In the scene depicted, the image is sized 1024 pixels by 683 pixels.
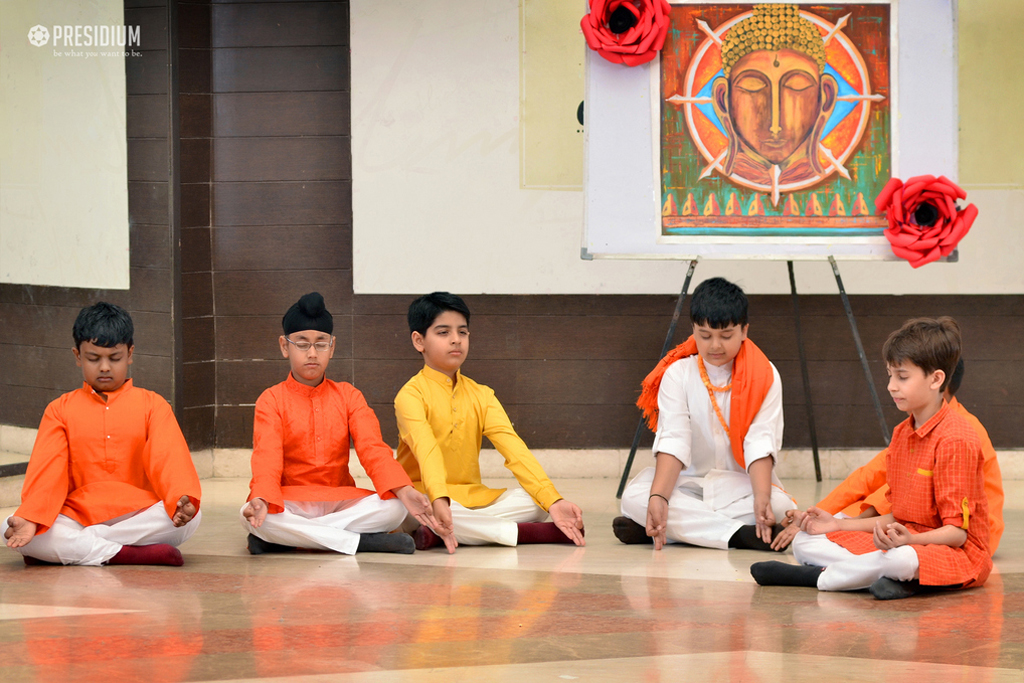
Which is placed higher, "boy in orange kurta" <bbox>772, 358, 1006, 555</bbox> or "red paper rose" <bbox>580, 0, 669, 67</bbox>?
"red paper rose" <bbox>580, 0, 669, 67</bbox>

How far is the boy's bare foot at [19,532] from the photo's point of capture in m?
2.95

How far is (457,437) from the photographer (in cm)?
343

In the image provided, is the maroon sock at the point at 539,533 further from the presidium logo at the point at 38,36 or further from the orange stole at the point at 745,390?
the presidium logo at the point at 38,36

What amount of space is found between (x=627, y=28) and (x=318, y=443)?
1768 mm

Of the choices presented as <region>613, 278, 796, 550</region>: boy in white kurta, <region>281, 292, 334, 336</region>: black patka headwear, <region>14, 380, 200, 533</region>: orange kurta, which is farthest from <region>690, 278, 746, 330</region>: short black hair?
<region>14, 380, 200, 533</region>: orange kurta

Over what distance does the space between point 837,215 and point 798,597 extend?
1605 millimetres

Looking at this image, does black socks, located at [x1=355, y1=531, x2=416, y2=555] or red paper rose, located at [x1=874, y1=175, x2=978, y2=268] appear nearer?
black socks, located at [x1=355, y1=531, x2=416, y2=555]

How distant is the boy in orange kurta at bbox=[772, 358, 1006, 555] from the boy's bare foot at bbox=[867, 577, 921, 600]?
10.5 inches

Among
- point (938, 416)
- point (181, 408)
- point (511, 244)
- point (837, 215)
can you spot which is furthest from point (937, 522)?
point (181, 408)

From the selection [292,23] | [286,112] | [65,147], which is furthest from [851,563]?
[65,147]

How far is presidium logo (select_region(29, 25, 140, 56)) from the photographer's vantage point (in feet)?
14.0

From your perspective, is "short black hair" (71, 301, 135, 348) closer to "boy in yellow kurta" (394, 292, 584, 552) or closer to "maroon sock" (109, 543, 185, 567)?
"maroon sock" (109, 543, 185, 567)

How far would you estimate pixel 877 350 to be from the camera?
440 centimetres

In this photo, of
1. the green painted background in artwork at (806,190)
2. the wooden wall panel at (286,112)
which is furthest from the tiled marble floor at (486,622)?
the wooden wall panel at (286,112)
